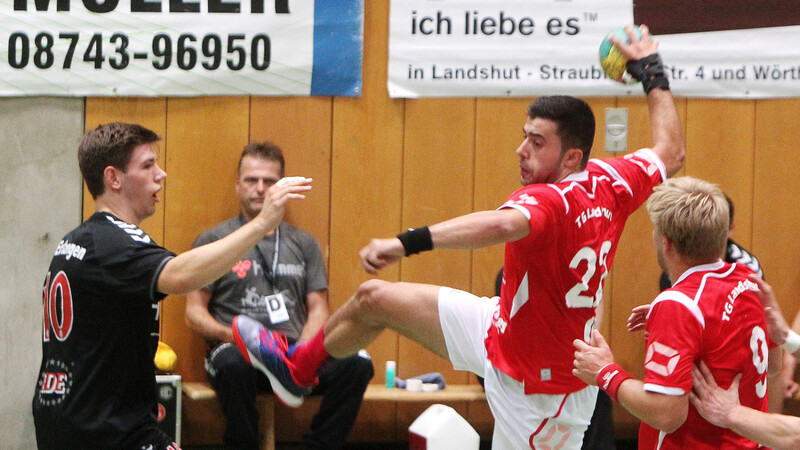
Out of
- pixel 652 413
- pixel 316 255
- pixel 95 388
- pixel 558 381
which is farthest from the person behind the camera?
pixel 316 255

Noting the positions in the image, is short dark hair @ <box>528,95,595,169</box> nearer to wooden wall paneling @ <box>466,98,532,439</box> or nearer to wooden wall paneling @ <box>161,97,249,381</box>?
wooden wall paneling @ <box>466,98,532,439</box>

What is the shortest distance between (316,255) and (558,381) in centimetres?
215

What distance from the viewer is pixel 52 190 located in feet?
17.4

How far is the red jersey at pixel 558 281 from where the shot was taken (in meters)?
3.32

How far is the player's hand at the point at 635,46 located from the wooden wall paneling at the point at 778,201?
210 centimetres

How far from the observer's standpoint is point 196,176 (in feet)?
17.7

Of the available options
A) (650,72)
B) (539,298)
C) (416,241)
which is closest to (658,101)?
(650,72)

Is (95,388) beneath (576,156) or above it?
beneath

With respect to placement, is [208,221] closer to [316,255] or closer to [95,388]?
[316,255]

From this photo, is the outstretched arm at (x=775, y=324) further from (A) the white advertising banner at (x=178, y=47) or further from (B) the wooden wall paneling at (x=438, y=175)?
(A) the white advertising banner at (x=178, y=47)

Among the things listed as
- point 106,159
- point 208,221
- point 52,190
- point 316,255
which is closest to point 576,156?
point 106,159

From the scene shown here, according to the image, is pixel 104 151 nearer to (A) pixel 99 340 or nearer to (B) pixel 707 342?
(A) pixel 99 340

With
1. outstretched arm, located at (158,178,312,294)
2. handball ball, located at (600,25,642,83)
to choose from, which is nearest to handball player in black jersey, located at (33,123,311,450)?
outstretched arm, located at (158,178,312,294)

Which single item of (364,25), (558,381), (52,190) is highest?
(364,25)
